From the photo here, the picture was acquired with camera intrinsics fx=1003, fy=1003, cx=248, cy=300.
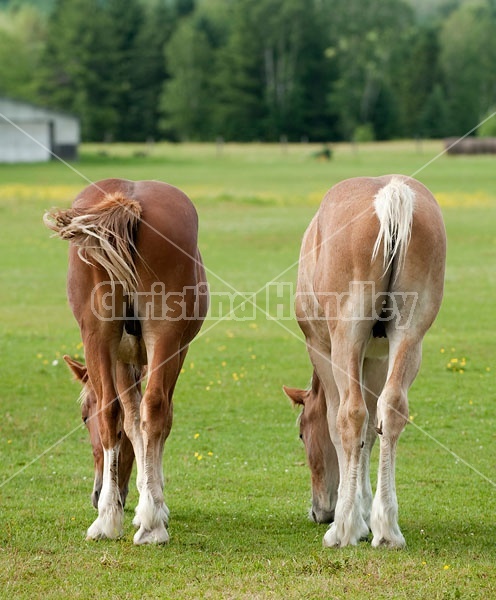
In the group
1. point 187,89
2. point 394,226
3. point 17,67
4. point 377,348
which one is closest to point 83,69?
point 187,89

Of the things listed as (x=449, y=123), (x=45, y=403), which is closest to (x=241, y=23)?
(x=449, y=123)

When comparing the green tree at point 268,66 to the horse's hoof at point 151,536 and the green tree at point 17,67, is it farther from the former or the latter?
the horse's hoof at point 151,536

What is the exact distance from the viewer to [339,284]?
6723 mm

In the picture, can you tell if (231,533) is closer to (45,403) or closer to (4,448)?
(4,448)

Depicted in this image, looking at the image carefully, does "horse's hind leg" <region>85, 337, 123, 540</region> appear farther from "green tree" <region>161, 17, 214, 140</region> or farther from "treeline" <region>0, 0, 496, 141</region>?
"green tree" <region>161, 17, 214, 140</region>

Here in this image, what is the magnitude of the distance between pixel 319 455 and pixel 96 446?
5.45 ft

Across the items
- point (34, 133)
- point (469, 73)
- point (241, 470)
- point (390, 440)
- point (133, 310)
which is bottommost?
point (34, 133)

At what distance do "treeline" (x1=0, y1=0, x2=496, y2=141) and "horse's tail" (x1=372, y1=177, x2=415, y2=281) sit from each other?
85492mm

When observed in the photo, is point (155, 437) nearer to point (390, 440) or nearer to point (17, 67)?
point (390, 440)

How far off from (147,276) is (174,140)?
95.0m

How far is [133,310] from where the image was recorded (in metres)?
6.82

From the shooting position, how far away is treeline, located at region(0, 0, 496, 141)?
94562mm

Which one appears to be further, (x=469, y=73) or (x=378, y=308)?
(x=469, y=73)

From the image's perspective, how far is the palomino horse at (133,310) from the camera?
663cm
